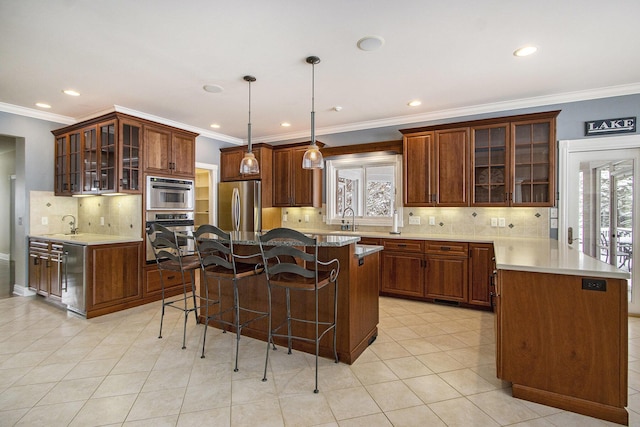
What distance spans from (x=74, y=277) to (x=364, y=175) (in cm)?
424

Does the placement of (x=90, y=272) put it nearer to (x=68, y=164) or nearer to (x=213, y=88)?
(x=68, y=164)

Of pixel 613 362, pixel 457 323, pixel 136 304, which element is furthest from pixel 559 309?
pixel 136 304

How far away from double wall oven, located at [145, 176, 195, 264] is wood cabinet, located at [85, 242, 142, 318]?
216 mm

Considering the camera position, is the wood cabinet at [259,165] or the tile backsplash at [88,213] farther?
the wood cabinet at [259,165]

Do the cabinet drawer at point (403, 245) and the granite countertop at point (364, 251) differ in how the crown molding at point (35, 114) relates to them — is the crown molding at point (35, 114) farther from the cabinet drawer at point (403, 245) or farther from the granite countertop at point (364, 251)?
the cabinet drawer at point (403, 245)

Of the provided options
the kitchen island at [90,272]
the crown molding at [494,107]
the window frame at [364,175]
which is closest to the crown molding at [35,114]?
the kitchen island at [90,272]

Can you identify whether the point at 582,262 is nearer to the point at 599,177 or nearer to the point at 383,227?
the point at 599,177

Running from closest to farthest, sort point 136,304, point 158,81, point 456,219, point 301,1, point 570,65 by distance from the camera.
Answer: point 301,1, point 570,65, point 158,81, point 136,304, point 456,219

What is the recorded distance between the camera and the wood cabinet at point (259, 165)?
221 inches

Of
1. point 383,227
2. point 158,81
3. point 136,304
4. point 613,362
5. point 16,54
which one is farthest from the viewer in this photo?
point 383,227

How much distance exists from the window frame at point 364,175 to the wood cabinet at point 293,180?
0.64 feet

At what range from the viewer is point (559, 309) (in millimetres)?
1987

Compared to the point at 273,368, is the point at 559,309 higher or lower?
higher

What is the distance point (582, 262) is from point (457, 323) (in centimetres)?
165
